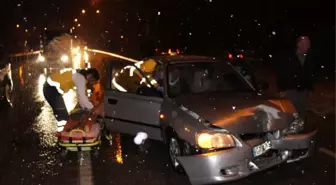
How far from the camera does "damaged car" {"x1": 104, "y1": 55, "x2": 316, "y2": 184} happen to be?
16.8ft

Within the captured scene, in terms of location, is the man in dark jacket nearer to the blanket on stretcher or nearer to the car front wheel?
the car front wheel

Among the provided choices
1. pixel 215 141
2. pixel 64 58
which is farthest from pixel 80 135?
pixel 64 58

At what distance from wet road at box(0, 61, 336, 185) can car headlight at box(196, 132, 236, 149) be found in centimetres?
61

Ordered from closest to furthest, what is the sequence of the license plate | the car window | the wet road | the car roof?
the license plate → the wet road → the car roof → the car window

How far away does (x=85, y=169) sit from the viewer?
6387 millimetres

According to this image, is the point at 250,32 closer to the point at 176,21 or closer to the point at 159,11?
the point at 176,21

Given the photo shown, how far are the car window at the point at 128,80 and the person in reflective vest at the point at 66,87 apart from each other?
0.38m

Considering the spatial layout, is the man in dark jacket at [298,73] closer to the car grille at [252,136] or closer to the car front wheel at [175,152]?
the car grille at [252,136]

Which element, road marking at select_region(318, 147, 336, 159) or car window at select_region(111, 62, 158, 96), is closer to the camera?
road marking at select_region(318, 147, 336, 159)

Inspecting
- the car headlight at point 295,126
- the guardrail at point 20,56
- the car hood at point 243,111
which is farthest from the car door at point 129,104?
Result: the guardrail at point 20,56

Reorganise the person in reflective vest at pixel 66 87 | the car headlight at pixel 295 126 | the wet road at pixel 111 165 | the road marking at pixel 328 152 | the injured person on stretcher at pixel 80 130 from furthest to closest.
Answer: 1. the person in reflective vest at pixel 66 87
2. the road marking at pixel 328 152
3. the injured person on stretcher at pixel 80 130
4. the wet road at pixel 111 165
5. the car headlight at pixel 295 126

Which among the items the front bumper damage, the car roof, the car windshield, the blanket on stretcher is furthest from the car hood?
the blanket on stretcher

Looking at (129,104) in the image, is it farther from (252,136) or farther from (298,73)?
(298,73)

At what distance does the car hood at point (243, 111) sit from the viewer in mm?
5254
